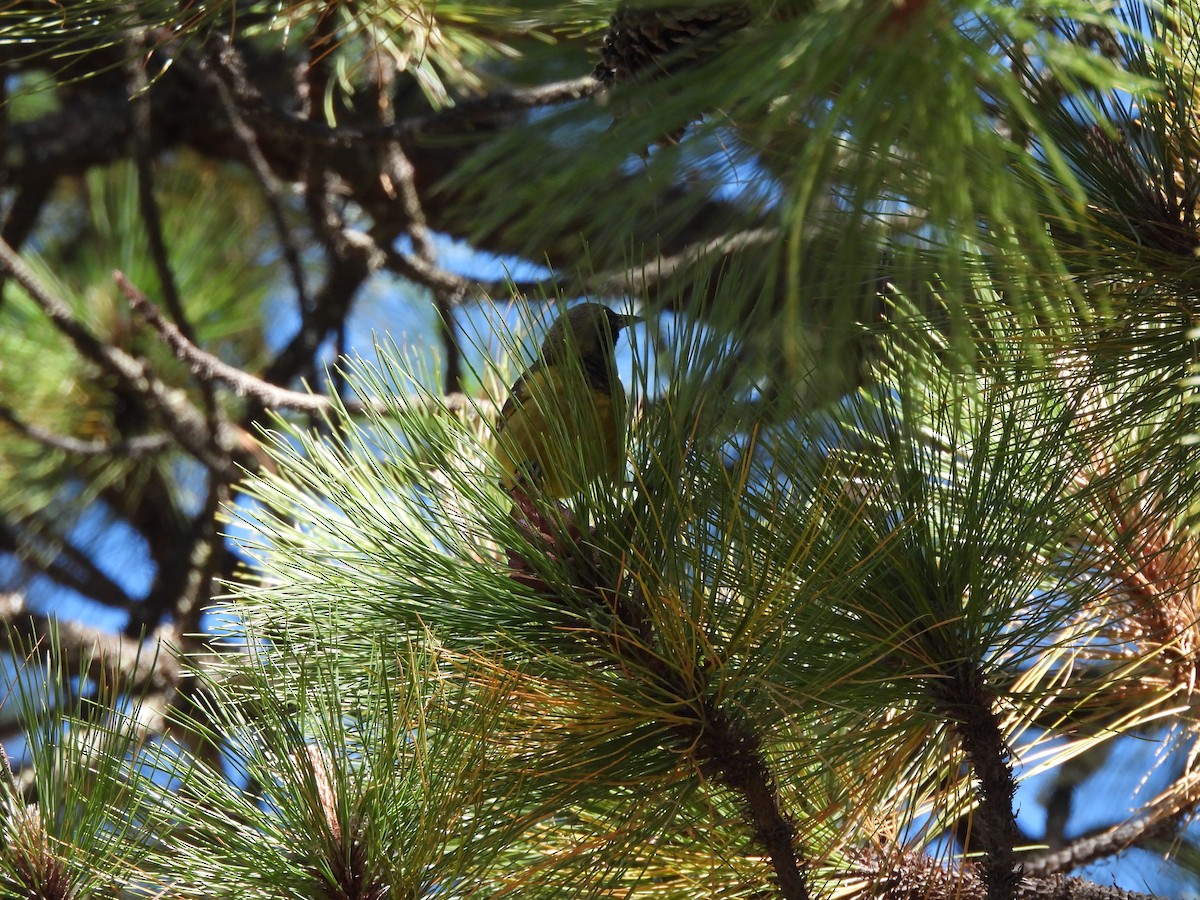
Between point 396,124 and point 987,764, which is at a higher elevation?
point 396,124

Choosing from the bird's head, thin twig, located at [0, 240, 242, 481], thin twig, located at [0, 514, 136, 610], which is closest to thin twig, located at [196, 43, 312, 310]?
thin twig, located at [0, 240, 242, 481]

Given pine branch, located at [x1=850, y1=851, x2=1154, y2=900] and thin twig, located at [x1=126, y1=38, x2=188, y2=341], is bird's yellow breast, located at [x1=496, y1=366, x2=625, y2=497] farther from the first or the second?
thin twig, located at [x1=126, y1=38, x2=188, y2=341]

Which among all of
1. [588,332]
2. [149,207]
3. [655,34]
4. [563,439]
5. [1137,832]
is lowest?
[1137,832]

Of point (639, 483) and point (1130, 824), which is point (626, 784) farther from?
point (1130, 824)

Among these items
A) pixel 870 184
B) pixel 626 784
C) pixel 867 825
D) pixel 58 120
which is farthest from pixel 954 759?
pixel 58 120

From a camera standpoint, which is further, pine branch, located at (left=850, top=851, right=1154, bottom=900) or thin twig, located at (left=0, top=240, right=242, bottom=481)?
thin twig, located at (left=0, top=240, right=242, bottom=481)

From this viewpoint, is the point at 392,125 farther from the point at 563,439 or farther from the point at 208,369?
the point at 563,439

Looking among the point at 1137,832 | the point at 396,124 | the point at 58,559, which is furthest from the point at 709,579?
the point at 58,559
